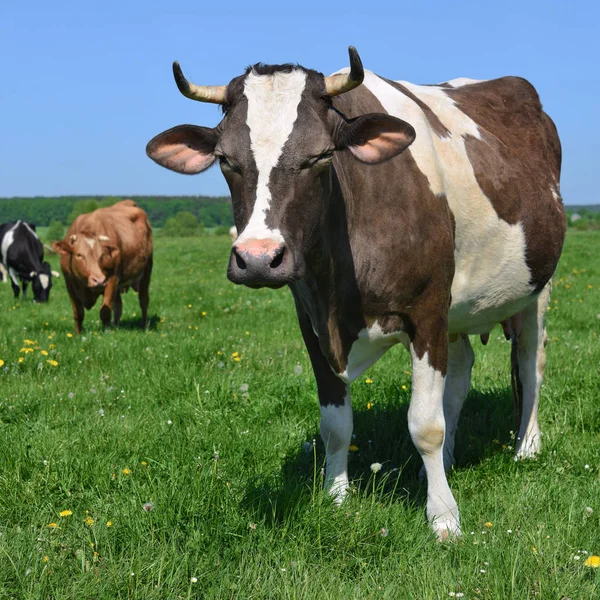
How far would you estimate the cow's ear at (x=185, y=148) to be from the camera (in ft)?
12.4

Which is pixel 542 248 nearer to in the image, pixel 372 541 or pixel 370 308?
pixel 370 308

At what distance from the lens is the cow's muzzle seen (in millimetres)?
3082

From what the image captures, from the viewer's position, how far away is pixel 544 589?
306cm

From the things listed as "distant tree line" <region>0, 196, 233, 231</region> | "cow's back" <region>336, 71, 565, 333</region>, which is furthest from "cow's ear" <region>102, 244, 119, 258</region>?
"distant tree line" <region>0, 196, 233, 231</region>

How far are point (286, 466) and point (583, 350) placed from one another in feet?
13.7

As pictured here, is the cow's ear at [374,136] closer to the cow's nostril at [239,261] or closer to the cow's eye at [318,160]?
the cow's eye at [318,160]

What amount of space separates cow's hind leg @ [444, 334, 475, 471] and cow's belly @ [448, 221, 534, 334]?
1.65ft

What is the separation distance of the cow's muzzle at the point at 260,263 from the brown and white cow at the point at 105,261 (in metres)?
9.20

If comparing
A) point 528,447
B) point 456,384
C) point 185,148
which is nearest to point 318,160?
point 185,148

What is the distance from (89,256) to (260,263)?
9.81m

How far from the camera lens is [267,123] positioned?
11.0 ft

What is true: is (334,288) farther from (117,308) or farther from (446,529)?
(117,308)

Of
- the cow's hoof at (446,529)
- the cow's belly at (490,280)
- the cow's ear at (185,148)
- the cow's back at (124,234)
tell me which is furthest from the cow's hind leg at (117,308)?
the cow's hoof at (446,529)

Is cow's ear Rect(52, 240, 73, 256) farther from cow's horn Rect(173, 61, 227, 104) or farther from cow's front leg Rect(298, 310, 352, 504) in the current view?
cow's horn Rect(173, 61, 227, 104)
